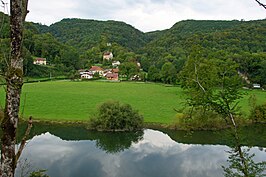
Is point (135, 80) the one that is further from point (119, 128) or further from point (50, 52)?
point (119, 128)

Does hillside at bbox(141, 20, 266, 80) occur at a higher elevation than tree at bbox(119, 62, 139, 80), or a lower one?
higher

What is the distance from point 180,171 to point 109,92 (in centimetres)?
3636

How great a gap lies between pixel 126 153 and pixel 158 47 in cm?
10487

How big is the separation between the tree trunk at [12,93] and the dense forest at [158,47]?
0.17m

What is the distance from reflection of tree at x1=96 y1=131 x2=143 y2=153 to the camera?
27.9m

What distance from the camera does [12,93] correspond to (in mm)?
3211

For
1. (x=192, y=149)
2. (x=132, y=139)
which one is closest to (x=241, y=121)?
(x=192, y=149)

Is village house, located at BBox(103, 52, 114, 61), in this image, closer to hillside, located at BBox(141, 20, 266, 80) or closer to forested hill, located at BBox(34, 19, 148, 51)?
hillside, located at BBox(141, 20, 266, 80)

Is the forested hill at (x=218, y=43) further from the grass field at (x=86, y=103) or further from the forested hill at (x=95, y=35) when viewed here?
the forested hill at (x=95, y=35)

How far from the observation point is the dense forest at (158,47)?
6875cm

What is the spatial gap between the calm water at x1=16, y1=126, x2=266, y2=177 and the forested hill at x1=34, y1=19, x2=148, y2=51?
431 ft

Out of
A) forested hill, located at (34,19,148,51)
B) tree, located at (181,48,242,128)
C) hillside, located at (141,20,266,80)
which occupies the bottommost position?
tree, located at (181,48,242,128)

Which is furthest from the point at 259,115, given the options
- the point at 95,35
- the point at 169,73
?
the point at 95,35

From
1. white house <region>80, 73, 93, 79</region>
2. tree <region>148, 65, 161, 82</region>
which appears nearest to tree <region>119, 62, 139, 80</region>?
tree <region>148, 65, 161, 82</region>
